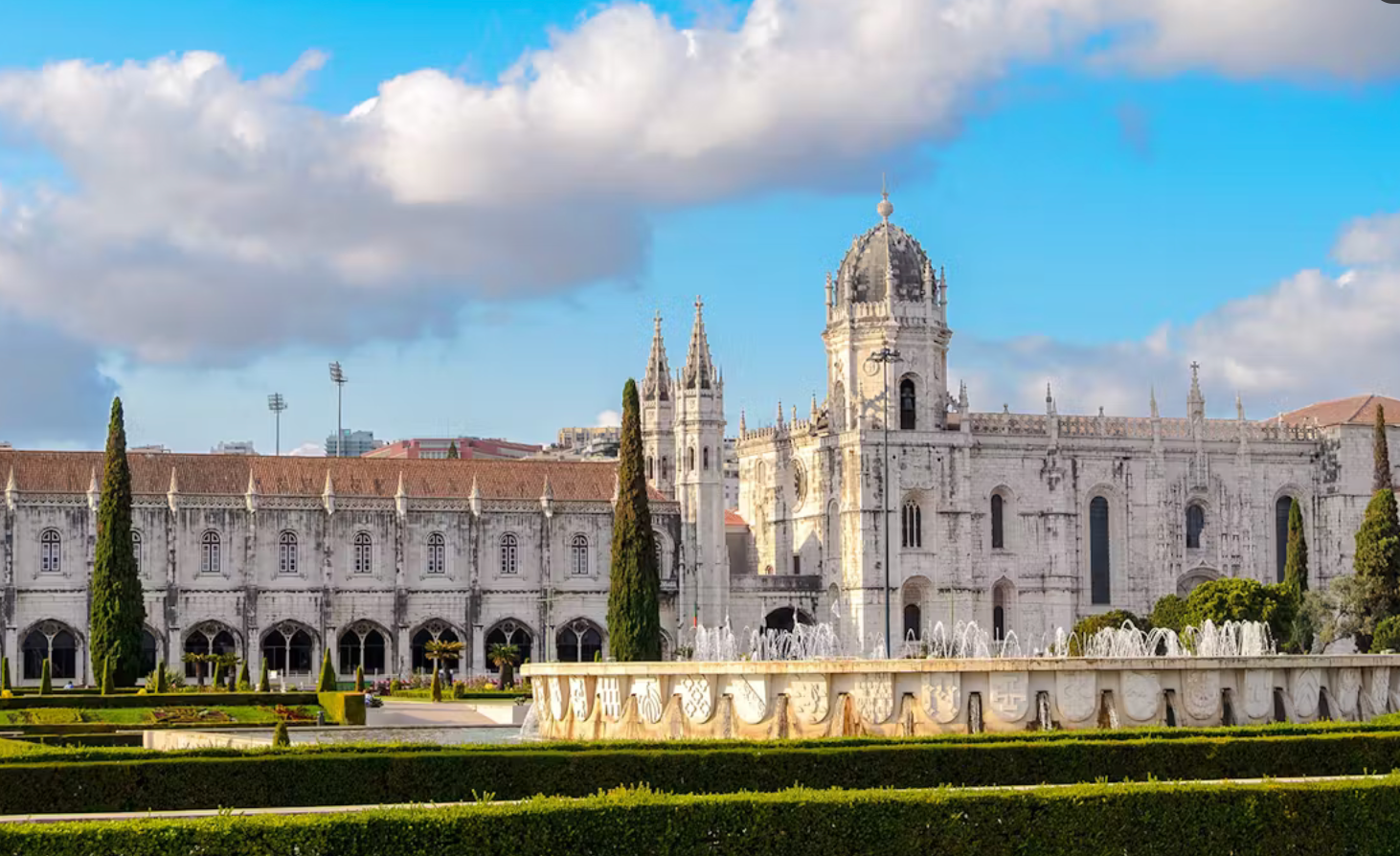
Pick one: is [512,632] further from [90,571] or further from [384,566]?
[90,571]

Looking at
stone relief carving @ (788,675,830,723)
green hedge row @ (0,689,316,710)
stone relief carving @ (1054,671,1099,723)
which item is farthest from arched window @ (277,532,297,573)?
stone relief carving @ (1054,671,1099,723)

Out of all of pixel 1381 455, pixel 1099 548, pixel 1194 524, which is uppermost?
pixel 1381 455

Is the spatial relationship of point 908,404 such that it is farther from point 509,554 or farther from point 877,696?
point 877,696

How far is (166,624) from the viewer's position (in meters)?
70.3

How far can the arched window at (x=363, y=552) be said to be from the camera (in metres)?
73.2

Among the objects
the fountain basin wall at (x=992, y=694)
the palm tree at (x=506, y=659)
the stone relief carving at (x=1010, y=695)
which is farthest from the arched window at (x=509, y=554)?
the stone relief carving at (x=1010, y=695)

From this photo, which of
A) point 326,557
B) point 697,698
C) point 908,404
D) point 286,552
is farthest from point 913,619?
point 697,698

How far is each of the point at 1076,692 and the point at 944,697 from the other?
2.08 meters

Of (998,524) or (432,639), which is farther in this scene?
(998,524)

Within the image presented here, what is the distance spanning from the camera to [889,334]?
78.6 m

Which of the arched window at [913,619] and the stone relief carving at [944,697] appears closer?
the stone relief carving at [944,697]

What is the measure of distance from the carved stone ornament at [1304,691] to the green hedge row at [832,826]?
45.8ft

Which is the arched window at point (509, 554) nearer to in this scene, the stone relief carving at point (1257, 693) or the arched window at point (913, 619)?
Answer: the arched window at point (913, 619)

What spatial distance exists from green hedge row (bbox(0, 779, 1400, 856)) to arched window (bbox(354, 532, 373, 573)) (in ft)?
179
